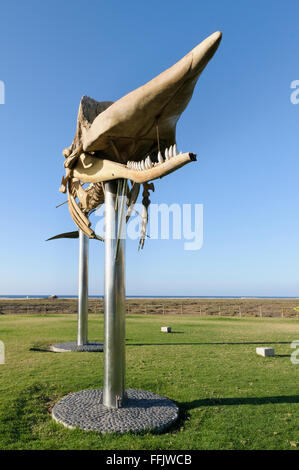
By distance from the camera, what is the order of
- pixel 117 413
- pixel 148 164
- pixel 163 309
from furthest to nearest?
pixel 163 309, pixel 117 413, pixel 148 164

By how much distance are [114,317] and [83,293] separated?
622cm

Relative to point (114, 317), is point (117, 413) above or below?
below

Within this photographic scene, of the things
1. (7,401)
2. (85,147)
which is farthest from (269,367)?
(85,147)

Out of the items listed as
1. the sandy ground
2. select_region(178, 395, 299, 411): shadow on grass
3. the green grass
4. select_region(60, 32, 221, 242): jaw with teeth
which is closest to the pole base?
the green grass

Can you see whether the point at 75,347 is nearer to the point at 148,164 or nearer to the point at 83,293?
the point at 83,293

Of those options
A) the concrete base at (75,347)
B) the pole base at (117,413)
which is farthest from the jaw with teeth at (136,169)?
the concrete base at (75,347)

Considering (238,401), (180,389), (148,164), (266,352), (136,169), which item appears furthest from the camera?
(266,352)

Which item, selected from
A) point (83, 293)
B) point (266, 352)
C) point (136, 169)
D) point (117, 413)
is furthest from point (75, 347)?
point (136, 169)

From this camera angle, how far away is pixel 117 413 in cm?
534

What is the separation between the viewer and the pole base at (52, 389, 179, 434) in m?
4.86

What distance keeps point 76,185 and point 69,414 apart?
4838mm

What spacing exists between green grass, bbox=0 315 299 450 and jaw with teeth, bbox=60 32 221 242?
352 cm

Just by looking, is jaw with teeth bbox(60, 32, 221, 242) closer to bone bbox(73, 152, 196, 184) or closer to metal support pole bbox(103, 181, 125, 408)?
bone bbox(73, 152, 196, 184)
